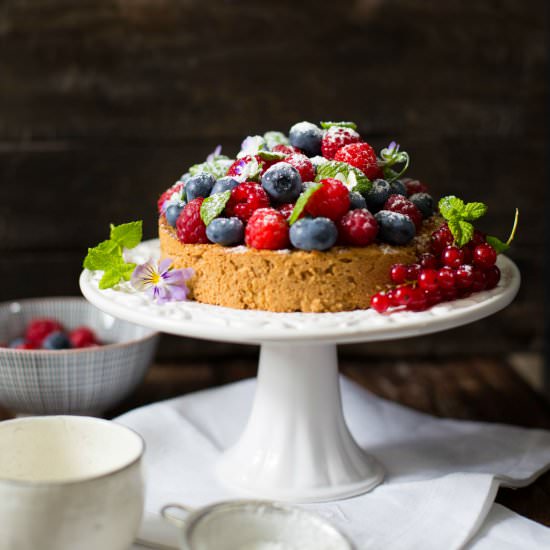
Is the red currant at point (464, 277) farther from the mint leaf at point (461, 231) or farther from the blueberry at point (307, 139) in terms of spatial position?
the blueberry at point (307, 139)

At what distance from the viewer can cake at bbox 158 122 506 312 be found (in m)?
1.18

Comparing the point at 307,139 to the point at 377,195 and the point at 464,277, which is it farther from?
the point at 464,277

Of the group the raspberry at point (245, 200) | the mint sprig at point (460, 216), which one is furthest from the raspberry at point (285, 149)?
the mint sprig at point (460, 216)

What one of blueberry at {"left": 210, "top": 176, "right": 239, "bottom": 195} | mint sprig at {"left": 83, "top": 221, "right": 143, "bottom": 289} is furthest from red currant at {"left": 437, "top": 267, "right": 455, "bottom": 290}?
mint sprig at {"left": 83, "top": 221, "right": 143, "bottom": 289}

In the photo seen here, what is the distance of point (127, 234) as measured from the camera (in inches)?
53.2

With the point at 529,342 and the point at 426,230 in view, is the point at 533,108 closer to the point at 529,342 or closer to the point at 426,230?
the point at 529,342

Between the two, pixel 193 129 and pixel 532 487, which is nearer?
pixel 532 487

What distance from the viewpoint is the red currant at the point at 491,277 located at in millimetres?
1272

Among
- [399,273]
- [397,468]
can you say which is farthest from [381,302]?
[397,468]

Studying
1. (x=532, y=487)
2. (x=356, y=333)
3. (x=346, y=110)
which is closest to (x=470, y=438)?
(x=532, y=487)

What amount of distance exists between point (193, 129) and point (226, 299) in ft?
3.18

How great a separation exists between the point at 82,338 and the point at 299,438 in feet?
1.91

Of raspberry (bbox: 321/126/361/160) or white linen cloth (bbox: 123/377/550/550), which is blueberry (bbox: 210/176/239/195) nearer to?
raspberry (bbox: 321/126/361/160)

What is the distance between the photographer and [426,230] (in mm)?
1328
